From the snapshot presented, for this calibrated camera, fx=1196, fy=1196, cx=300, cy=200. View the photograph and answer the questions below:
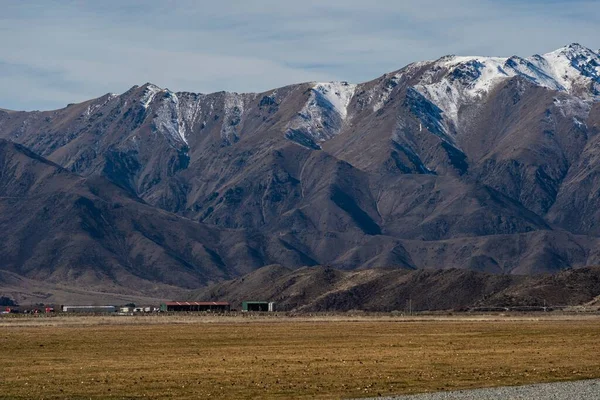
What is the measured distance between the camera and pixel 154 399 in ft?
177

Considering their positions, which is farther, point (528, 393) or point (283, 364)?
point (283, 364)

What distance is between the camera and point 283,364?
235ft

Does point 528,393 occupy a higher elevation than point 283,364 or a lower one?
higher

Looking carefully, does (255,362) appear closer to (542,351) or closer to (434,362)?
(434,362)

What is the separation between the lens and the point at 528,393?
178 feet

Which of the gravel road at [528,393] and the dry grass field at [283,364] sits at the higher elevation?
the gravel road at [528,393]

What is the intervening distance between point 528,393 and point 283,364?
20.8 m

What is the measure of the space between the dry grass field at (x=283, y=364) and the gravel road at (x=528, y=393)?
2.30 m

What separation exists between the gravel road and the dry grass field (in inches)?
90.6

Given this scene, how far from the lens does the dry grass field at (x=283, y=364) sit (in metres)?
57.7

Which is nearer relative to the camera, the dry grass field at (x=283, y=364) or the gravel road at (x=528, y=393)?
the gravel road at (x=528, y=393)

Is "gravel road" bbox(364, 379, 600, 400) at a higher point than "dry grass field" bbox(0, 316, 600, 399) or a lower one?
higher

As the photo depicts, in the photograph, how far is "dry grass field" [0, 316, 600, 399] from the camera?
2271 inches

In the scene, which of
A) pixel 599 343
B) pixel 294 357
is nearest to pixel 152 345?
pixel 294 357
